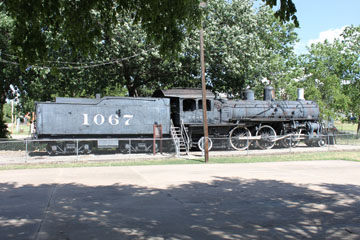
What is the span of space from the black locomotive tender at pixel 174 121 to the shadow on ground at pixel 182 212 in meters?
8.36

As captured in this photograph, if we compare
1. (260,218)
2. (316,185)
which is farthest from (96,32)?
(316,185)

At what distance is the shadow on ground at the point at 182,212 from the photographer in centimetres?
513

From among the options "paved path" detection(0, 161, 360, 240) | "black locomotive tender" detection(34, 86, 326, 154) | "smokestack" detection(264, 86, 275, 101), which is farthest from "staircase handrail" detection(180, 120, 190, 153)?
"paved path" detection(0, 161, 360, 240)

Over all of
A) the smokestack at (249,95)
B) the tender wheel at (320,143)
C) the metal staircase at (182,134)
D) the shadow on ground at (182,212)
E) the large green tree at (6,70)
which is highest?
the large green tree at (6,70)

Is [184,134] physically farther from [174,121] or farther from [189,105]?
[189,105]

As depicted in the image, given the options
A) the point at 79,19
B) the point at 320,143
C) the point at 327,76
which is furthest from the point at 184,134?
the point at 327,76

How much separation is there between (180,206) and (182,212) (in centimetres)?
47

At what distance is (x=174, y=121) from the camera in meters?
20.6

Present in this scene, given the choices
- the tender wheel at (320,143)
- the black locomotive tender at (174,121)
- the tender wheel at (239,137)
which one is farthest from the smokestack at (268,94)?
the tender wheel at (320,143)

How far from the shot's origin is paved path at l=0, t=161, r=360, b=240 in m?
5.19

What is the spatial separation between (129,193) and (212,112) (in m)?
12.8

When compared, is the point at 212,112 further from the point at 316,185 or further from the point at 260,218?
the point at 260,218

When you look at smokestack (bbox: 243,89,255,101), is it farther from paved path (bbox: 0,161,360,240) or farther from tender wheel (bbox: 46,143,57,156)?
tender wheel (bbox: 46,143,57,156)

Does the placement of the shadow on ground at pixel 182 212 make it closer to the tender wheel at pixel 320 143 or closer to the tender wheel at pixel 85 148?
the tender wheel at pixel 85 148
